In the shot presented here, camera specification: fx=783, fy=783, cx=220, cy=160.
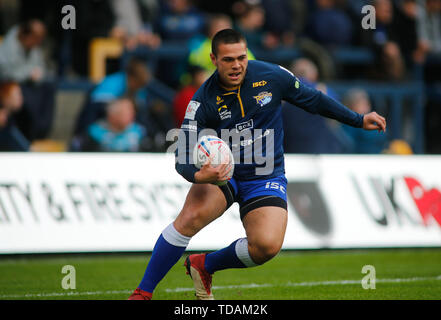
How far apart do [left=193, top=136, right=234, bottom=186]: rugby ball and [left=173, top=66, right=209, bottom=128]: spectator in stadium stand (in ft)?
18.3

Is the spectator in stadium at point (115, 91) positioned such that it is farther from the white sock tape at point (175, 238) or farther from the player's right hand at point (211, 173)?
the player's right hand at point (211, 173)

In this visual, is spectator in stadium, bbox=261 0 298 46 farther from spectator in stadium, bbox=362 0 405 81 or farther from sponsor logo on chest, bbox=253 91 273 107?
sponsor logo on chest, bbox=253 91 273 107

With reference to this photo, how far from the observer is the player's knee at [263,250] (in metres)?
6.52

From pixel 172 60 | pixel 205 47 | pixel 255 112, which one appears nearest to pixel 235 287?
pixel 255 112

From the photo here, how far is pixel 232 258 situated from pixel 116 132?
489 cm

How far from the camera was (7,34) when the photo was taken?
39.7ft

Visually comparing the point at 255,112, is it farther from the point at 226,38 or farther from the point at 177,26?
the point at 177,26

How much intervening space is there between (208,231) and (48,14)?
5.02 meters

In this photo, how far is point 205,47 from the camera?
1222 centimetres

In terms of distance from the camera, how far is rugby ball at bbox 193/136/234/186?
620 centimetres

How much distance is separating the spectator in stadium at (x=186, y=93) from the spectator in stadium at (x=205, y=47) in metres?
0.14

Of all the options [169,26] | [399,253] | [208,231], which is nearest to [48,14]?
[169,26]

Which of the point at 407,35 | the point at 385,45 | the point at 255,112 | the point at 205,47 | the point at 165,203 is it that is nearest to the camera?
the point at 255,112

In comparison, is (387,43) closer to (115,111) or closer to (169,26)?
(169,26)
